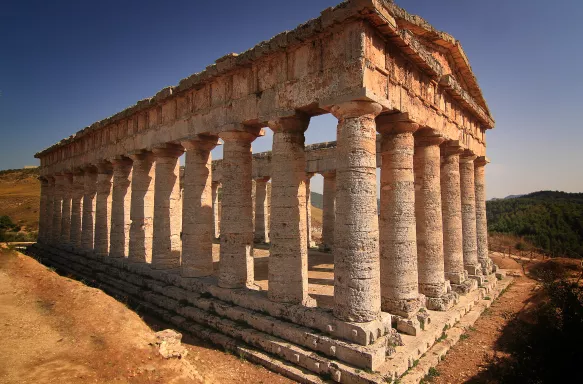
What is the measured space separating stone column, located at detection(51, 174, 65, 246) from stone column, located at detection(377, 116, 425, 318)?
23.0 m

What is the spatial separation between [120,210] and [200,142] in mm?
6382

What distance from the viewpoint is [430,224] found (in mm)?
10836

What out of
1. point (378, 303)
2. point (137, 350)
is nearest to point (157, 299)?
point (137, 350)

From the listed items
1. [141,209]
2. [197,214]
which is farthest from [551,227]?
[141,209]

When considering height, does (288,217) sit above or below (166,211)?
below

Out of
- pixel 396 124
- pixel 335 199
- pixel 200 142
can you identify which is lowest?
pixel 335 199

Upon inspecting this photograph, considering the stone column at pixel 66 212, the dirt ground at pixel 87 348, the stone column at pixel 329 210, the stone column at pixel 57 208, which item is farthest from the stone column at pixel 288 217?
the stone column at pixel 57 208

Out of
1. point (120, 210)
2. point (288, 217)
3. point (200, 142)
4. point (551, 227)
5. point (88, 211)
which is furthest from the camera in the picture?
point (551, 227)

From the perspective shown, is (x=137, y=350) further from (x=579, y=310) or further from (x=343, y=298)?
(x=579, y=310)

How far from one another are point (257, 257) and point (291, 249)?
11990 millimetres

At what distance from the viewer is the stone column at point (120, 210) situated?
51.5ft

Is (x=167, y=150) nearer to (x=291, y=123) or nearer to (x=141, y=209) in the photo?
(x=141, y=209)

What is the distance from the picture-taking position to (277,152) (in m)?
9.25

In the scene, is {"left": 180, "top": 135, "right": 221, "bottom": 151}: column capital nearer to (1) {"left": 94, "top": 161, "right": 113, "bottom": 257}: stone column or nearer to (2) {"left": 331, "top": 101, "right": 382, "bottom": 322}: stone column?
(2) {"left": 331, "top": 101, "right": 382, "bottom": 322}: stone column
